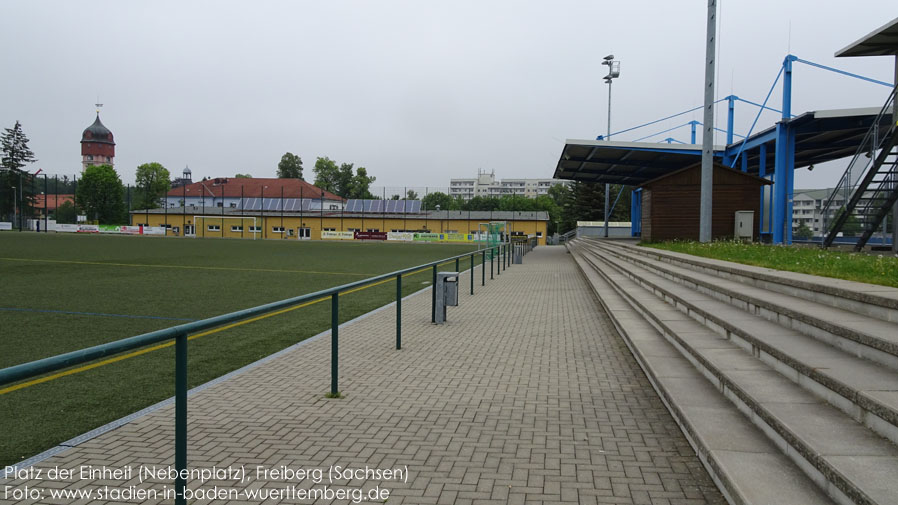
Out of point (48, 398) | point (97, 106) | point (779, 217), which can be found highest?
point (97, 106)

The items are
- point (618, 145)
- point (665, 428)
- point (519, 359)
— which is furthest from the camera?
point (618, 145)

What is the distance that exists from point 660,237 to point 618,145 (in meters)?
5.38

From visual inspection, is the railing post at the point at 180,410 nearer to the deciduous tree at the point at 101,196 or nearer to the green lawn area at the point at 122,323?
the green lawn area at the point at 122,323

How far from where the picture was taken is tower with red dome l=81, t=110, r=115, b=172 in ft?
402

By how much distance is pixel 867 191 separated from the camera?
12.2 metres

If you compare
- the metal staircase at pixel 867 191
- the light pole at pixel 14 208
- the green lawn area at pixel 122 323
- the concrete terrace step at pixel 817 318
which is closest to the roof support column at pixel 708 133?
the metal staircase at pixel 867 191

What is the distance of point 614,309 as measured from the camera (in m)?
9.18

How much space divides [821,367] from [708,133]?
12.5 meters

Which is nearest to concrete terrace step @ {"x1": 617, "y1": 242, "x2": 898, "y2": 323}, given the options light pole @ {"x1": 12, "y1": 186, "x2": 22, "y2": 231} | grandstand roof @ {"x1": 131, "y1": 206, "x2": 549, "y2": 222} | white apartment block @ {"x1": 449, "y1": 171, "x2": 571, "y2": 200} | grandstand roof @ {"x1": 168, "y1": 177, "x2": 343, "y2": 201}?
grandstand roof @ {"x1": 131, "y1": 206, "x2": 549, "y2": 222}

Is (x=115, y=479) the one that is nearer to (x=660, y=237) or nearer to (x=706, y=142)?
(x=706, y=142)

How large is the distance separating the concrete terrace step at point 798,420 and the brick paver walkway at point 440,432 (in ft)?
1.60

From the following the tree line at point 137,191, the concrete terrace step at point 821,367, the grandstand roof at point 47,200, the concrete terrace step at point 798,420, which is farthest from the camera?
the grandstand roof at point 47,200

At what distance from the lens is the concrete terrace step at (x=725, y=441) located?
268 centimetres

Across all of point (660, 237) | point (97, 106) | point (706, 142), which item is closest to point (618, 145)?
point (660, 237)
